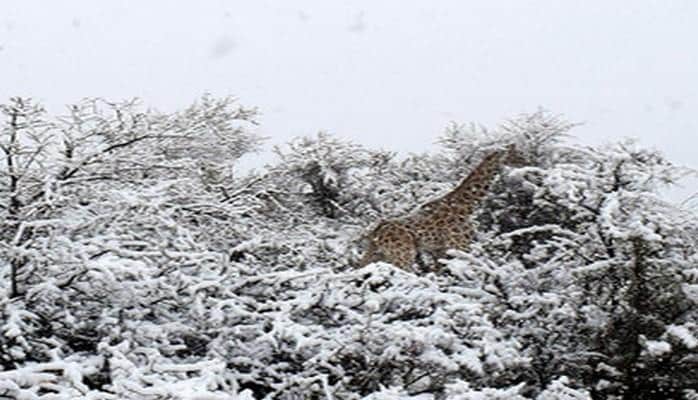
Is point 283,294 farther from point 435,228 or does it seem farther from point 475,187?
point 475,187

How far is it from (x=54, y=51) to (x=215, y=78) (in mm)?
2975

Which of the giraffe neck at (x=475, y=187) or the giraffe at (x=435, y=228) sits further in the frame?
the giraffe neck at (x=475, y=187)

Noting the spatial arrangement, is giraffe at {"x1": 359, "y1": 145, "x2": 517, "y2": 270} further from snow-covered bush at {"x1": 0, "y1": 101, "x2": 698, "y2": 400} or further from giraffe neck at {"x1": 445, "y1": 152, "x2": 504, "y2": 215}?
snow-covered bush at {"x1": 0, "y1": 101, "x2": 698, "y2": 400}

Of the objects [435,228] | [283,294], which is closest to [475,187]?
[435,228]

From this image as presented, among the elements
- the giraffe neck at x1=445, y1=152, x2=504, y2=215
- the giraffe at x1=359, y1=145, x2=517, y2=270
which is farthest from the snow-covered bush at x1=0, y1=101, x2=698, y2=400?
the giraffe neck at x1=445, y1=152, x2=504, y2=215

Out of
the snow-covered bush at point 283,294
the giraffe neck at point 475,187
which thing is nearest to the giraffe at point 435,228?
the giraffe neck at point 475,187

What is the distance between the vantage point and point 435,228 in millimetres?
7145

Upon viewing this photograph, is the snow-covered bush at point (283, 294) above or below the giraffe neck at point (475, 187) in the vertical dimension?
below

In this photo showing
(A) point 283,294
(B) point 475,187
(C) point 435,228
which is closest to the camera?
(A) point 283,294

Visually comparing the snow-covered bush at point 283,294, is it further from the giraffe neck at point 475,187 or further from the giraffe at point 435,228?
the giraffe neck at point 475,187

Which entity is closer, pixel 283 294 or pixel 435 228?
pixel 283 294

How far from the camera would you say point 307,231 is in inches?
306

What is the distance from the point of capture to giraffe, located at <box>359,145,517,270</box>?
6859 millimetres

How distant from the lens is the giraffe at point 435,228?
686 centimetres
